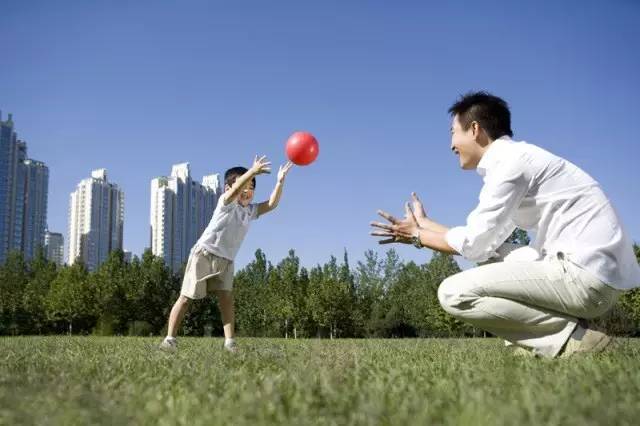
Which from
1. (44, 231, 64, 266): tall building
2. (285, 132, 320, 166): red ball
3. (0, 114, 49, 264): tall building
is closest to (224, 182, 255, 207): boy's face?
(285, 132, 320, 166): red ball

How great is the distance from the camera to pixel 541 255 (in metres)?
4.11

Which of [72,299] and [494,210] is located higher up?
[72,299]

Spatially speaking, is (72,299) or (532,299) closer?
(532,299)

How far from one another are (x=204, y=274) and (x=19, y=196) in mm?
65615

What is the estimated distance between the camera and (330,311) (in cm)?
3847

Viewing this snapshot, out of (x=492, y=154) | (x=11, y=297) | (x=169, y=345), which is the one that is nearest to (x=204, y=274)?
(x=169, y=345)

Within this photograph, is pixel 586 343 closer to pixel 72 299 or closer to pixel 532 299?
pixel 532 299

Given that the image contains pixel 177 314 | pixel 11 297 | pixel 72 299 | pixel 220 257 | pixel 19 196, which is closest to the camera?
pixel 177 314

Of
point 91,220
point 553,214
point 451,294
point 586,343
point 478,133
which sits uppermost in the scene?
point 91,220

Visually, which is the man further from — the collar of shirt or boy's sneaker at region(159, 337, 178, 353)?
boy's sneaker at region(159, 337, 178, 353)

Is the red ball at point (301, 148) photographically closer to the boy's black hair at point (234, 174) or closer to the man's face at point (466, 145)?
the boy's black hair at point (234, 174)

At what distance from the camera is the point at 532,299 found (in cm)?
393

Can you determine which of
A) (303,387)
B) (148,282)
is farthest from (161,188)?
(303,387)

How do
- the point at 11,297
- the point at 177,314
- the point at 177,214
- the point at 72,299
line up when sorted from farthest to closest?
1. the point at 177,214
2. the point at 11,297
3. the point at 72,299
4. the point at 177,314
